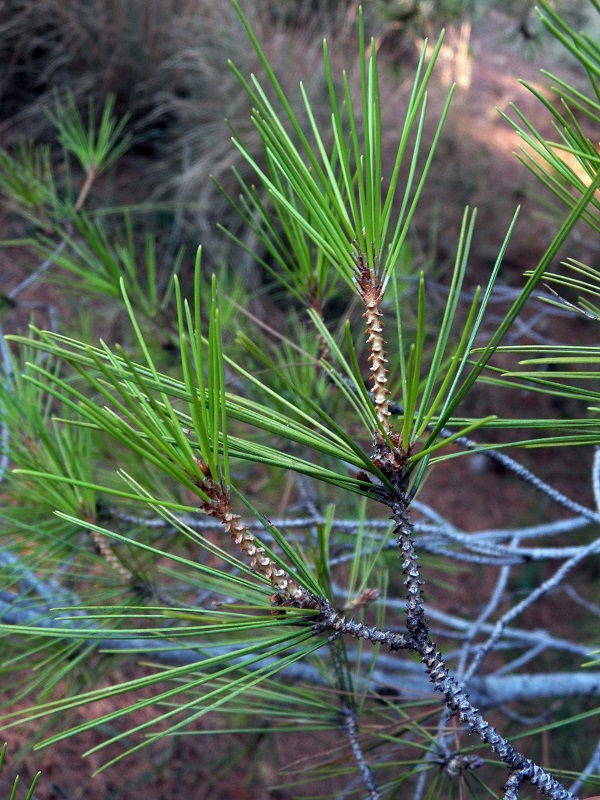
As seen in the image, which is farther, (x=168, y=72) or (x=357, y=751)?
(x=168, y=72)

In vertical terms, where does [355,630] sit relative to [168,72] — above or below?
below

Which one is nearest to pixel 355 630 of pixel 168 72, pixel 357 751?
pixel 357 751

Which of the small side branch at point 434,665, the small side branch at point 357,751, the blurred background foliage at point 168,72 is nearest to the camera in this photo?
the small side branch at point 434,665

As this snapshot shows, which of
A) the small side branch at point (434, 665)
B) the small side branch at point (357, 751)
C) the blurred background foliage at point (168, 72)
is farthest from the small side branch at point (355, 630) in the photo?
the blurred background foliage at point (168, 72)

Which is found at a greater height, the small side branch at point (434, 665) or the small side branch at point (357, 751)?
the small side branch at point (434, 665)

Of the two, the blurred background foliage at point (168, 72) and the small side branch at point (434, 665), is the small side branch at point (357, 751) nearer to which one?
the small side branch at point (434, 665)

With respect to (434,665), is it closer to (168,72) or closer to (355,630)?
(355,630)

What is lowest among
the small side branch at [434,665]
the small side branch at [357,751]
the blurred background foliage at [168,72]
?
the small side branch at [357,751]

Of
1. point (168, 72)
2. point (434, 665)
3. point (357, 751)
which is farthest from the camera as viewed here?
point (168, 72)

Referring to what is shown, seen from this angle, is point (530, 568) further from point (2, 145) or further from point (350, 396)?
point (2, 145)

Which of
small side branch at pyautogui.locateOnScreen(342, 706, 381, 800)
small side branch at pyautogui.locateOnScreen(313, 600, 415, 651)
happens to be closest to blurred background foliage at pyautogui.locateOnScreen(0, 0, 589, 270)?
small side branch at pyautogui.locateOnScreen(342, 706, 381, 800)

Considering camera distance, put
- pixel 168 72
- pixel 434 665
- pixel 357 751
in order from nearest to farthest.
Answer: pixel 434 665, pixel 357 751, pixel 168 72
